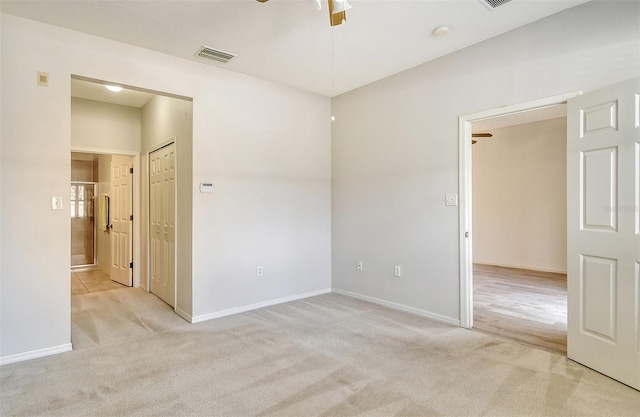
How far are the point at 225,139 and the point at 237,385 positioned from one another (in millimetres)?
2618

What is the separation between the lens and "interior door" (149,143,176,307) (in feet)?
13.8

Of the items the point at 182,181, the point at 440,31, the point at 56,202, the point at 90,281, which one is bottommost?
the point at 90,281

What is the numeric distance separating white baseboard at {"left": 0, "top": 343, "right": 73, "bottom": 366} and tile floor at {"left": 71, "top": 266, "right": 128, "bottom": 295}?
2.32m

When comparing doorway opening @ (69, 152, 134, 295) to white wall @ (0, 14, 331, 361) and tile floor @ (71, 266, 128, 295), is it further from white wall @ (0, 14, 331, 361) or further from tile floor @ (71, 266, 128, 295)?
white wall @ (0, 14, 331, 361)

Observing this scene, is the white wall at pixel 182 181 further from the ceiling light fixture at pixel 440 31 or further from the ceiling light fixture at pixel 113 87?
the ceiling light fixture at pixel 440 31

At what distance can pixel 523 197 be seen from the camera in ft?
22.2

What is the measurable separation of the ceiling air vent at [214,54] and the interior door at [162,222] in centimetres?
124

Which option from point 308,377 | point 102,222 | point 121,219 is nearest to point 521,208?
point 308,377

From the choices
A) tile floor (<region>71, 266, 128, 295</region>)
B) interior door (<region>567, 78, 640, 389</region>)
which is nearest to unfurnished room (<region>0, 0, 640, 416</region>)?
interior door (<region>567, 78, 640, 389</region>)

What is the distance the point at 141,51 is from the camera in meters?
3.30

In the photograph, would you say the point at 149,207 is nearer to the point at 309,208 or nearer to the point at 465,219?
the point at 309,208

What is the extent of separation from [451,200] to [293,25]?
231 cm

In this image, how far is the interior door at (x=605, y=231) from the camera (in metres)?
2.26

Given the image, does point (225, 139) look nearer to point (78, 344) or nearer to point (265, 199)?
point (265, 199)
